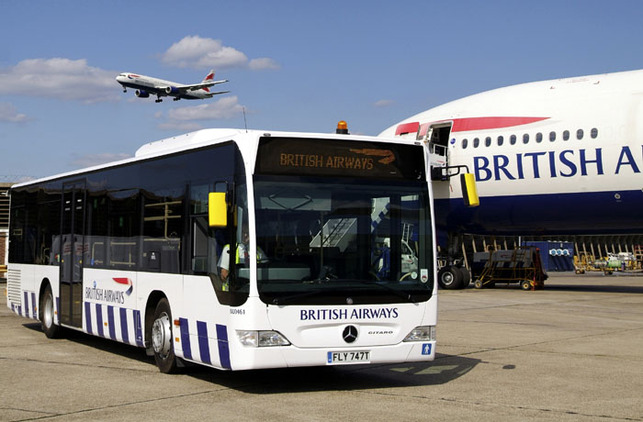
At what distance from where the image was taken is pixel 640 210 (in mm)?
27531

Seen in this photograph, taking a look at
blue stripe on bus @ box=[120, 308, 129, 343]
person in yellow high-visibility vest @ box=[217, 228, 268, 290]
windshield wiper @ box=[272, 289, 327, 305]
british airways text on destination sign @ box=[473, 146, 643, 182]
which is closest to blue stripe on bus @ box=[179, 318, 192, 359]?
person in yellow high-visibility vest @ box=[217, 228, 268, 290]

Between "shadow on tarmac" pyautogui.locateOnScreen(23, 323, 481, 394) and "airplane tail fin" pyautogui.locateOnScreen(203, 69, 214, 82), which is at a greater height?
"airplane tail fin" pyautogui.locateOnScreen(203, 69, 214, 82)

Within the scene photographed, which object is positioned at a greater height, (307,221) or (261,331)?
(307,221)

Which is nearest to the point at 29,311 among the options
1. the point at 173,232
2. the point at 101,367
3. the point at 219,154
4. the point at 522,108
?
the point at 101,367

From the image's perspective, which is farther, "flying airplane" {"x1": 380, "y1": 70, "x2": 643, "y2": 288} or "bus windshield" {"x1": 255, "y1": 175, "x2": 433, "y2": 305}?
"flying airplane" {"x1": 380, "y1": 70, "x2": 643, "y2": 288}

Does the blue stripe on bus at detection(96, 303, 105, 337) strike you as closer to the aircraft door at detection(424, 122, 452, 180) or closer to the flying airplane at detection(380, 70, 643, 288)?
the flying airplane at detection(380, 70, 643, 288)

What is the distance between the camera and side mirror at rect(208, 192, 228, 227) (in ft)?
30.3

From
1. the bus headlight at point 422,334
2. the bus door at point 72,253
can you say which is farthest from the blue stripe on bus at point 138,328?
the bus headlight at point 422,334

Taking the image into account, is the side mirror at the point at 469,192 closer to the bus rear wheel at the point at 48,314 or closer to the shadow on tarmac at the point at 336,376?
the shadow on tarmac at the point at 336,376

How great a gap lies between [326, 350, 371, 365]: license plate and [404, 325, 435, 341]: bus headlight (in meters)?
0.53

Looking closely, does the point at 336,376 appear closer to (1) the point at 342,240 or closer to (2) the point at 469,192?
(1) the point at 342,240

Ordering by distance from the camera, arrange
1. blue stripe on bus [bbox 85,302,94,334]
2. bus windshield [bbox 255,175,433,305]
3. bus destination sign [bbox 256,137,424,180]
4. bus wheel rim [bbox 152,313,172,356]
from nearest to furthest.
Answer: bus windshield [bbox 255,175,433,305]
bus destination sign [bbox 256,137,424,180]
bus wheel rim [bbox 152,313,172,356]
blue stripe on bus [bbox 85,302,94,334]

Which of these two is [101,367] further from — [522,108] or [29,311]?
[522,108]

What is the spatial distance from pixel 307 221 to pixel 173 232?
6.82 feet
